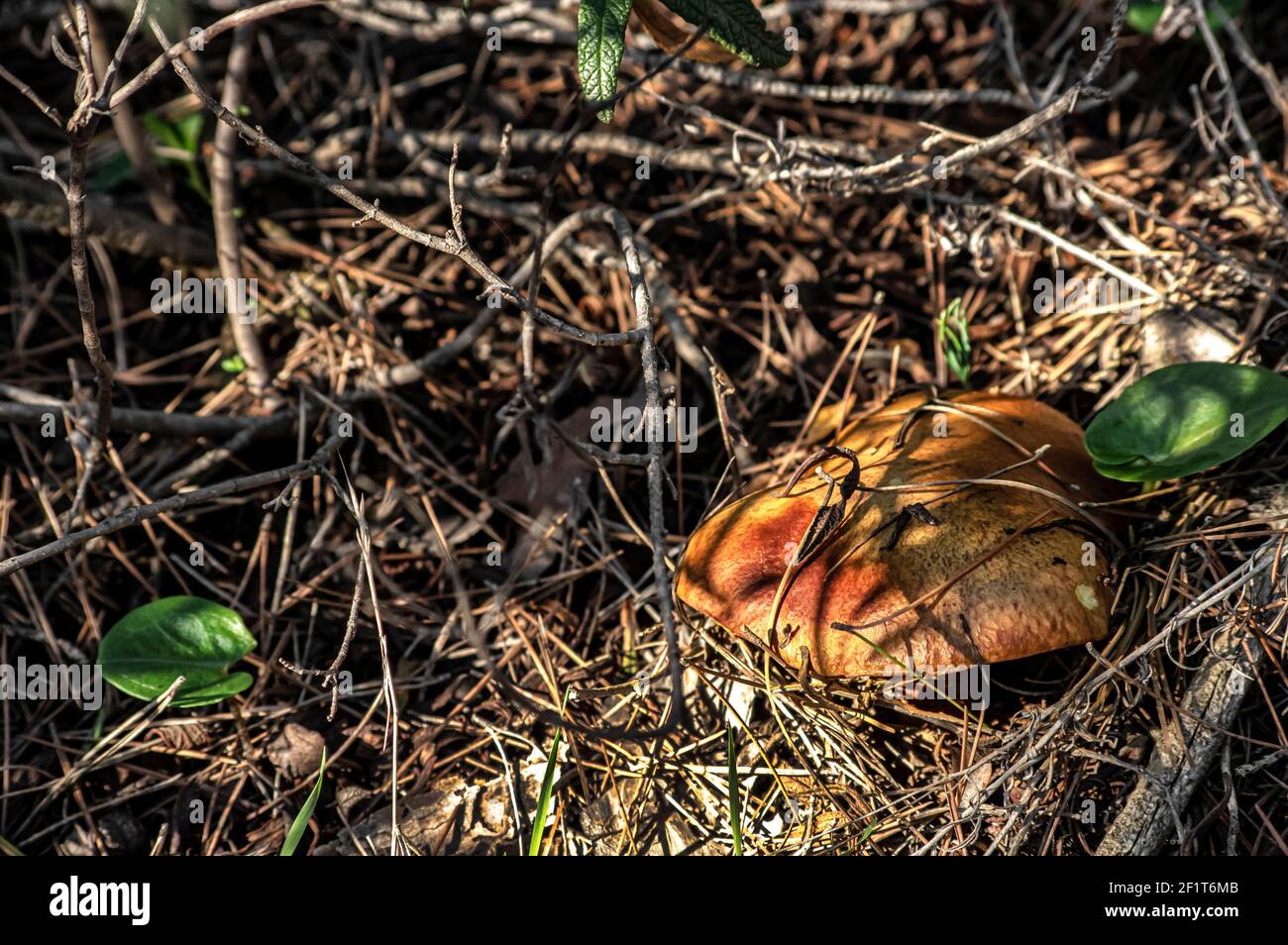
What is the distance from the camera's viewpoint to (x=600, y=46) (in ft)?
5.88

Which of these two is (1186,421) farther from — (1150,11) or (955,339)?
(1150,11)

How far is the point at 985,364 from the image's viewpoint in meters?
2.51

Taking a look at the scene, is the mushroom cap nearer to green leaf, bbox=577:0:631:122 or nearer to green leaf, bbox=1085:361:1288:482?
green leaf, bbox=1085:361:1288:482

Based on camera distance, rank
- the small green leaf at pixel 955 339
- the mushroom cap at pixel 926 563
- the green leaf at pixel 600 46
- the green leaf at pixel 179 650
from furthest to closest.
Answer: the small green leaf at pixel 955 339
the green leaf at pixel 179 650
the green leaf at pixel 600 46
the mushroom cap at pixel 926 563

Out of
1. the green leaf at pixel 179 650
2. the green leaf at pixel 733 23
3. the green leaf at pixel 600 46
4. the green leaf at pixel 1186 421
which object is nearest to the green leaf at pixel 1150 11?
the green leaf at pixel 1186 421

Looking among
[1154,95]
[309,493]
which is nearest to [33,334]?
[309,493]

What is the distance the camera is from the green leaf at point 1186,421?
1.83 m

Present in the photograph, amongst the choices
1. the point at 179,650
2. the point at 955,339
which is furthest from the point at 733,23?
the point at 179,650

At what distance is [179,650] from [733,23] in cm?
176

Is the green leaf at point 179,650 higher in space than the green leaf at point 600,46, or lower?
lower

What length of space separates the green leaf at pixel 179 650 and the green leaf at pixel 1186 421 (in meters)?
1.86

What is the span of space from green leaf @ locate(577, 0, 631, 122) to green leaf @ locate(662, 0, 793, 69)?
0.52ft

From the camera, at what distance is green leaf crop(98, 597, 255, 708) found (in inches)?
78.2

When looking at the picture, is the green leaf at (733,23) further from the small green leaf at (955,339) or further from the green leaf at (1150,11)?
the green leaf at (1150,11)
